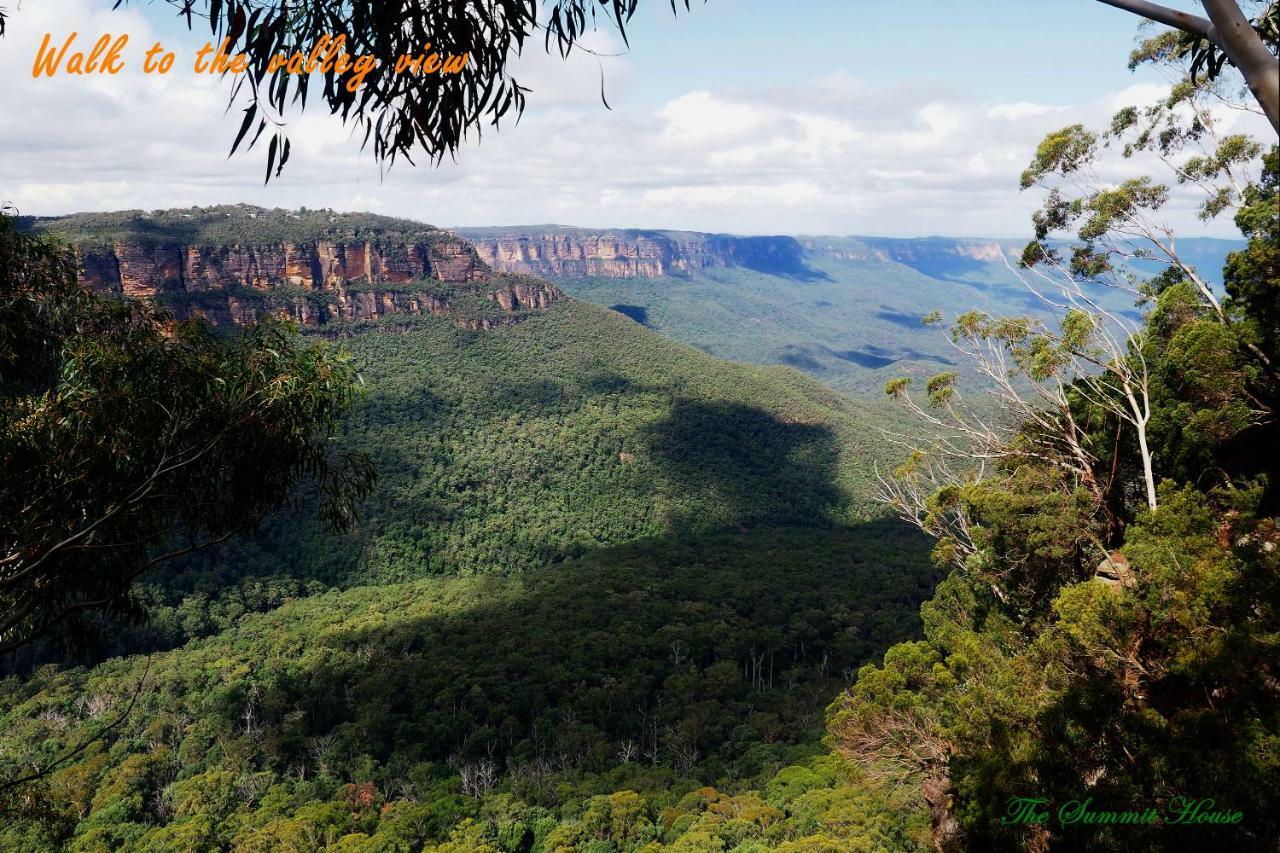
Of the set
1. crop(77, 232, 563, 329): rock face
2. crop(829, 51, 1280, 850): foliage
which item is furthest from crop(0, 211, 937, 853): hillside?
crop(829, 51, 1280, 850): foliage

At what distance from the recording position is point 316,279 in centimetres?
6481

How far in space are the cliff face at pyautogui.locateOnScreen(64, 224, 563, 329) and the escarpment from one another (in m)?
0.09

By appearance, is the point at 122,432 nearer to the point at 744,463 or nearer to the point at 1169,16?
the point at 1169,16

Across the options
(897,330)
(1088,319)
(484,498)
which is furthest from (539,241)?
(1088,319)

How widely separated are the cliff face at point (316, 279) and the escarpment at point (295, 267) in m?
0.09

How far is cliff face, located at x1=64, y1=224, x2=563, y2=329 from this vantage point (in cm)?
5441

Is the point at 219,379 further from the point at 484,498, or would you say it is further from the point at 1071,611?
the point at 484,498

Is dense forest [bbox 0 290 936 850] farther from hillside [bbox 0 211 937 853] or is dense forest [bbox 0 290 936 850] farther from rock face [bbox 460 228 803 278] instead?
rock face [bbox 460 228 803 278]

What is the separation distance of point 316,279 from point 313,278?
30cm

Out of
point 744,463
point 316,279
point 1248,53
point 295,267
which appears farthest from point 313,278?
point 1248,53

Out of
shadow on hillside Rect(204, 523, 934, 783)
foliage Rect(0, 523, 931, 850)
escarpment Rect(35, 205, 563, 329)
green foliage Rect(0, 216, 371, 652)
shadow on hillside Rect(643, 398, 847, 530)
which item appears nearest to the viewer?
green foliage Rect(0, 216, 371, 652)

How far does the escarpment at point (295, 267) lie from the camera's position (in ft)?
180

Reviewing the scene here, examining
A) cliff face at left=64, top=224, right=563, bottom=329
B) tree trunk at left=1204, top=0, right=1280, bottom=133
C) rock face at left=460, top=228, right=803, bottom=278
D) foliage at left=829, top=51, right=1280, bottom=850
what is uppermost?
rock face at left=460, top=228, right=803, bottom=278

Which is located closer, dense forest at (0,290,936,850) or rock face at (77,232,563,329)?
dense forest at (0,290,936,850)
